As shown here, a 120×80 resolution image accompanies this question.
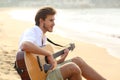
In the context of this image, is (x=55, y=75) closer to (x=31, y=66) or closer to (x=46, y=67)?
(x=46, y=67)

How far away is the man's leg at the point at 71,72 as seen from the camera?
3.94 metres

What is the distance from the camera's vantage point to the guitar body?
12.6 feet

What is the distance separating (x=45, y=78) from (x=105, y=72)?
3074 millimetres

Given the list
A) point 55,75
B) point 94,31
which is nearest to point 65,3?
point 94,31

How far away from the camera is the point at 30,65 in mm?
3904

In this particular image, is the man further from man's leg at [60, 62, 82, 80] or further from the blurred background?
the blurred background

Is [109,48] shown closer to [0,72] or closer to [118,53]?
[118,53]

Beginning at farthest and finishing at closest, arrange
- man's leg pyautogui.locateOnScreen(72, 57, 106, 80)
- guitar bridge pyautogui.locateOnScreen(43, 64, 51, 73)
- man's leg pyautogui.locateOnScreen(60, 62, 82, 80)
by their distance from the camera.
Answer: man's leg pyautogui.locateOnScreen(72, 57, 106, 80) → guitar bridge pyautogui.locateOnScreen(43, 64, 51, 73) → man's leg pyautogui.locateOnScreen(60, 62, 82, 80)

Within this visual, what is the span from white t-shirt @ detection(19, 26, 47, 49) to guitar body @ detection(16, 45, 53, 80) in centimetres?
15

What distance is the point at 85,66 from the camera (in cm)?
438

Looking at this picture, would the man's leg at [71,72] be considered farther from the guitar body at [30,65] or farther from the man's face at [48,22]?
the man's face at [48,22]

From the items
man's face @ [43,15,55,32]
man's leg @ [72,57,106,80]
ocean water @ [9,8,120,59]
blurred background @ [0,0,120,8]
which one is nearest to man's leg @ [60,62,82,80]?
man's leg @ [72,57,106,80]

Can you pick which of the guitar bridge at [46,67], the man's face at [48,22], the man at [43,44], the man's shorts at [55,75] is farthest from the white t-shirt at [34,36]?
the man's shorts at [55,75]

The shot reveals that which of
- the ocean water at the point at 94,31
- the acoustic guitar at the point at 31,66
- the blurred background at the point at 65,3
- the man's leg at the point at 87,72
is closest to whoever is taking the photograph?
the acoustic guitar at the point at 31,66
